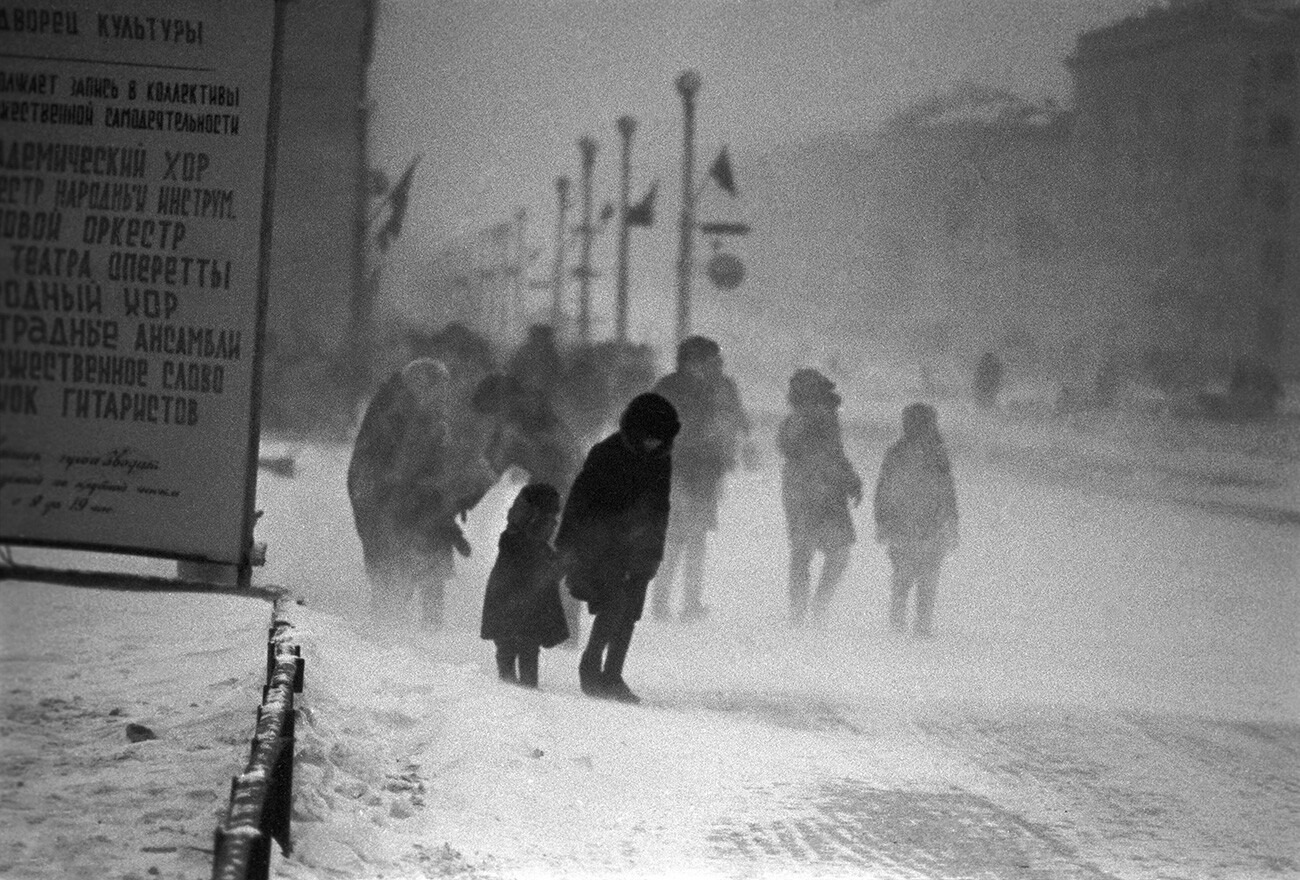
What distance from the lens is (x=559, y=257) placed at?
12.2 meters

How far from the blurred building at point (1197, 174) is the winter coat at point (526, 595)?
590cm

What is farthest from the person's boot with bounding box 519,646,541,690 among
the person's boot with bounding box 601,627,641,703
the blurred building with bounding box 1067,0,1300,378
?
the blurred building with bounding box 1067,0,1300,378

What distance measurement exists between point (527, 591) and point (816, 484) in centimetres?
341

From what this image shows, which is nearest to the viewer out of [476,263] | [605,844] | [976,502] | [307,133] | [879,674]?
[605,844]

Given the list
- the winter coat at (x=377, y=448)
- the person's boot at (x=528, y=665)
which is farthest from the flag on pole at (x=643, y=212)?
the person's boot at (x=528, y=665)

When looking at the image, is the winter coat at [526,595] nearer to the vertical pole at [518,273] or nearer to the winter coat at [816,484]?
the winter coat at [816,484]

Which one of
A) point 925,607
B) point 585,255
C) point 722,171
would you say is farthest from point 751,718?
point 585,255

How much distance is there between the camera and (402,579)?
32.3 feet

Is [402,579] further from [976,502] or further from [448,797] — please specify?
[976,502]

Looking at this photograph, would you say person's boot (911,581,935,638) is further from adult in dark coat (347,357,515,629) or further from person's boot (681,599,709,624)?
adult in dark coat (347,357,515,629)

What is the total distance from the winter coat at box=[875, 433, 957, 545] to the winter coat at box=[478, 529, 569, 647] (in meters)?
3.71

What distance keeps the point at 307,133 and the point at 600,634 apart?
437 cm

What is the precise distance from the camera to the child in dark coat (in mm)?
7926

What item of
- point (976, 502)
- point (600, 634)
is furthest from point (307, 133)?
point (976, 502)
